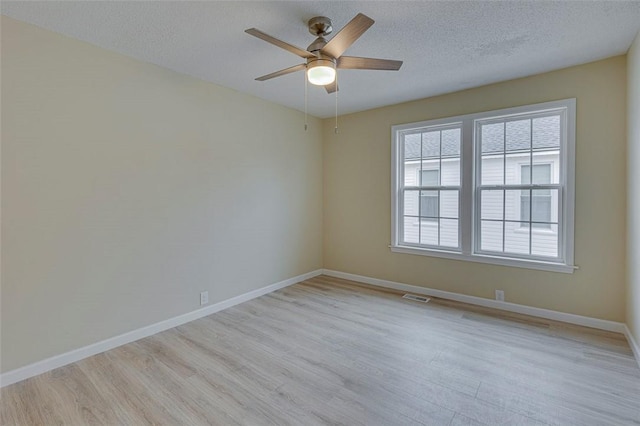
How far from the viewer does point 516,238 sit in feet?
11.2

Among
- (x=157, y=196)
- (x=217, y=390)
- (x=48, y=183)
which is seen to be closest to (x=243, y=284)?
(x=157, y=196)

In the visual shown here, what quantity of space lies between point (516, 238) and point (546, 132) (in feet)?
3.89

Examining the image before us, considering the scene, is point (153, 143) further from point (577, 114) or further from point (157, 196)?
point (577, 114)

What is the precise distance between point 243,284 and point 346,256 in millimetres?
1751

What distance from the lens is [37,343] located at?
2.29 m

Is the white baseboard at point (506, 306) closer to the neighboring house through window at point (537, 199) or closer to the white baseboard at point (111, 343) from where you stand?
the neighboring house through window at point (537, 199)

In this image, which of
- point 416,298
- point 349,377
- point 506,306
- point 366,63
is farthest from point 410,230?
point 366,63

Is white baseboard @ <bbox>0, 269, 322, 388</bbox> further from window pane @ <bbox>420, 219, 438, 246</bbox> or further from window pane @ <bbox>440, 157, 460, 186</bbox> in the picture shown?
window pane @ <bbox>440, 157, 460, 186</bbox>

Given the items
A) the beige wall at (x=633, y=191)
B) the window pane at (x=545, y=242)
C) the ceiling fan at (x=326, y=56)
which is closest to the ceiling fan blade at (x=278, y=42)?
the ceiling fan at (x=326, y=56)

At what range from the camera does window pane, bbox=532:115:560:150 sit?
3.17m

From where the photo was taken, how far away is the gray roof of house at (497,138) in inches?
127

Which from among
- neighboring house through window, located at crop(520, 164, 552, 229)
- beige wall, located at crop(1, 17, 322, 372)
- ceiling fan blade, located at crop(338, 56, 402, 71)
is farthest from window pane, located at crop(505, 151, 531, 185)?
beige wall, located at crop(1, 17, 322, 372)

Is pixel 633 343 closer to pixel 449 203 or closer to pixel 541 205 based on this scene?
pixel 541 205

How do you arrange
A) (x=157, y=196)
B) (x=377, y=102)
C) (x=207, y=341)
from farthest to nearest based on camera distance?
(x=377, y=102) → (x=157, y=196) → (x=207, y=341)
